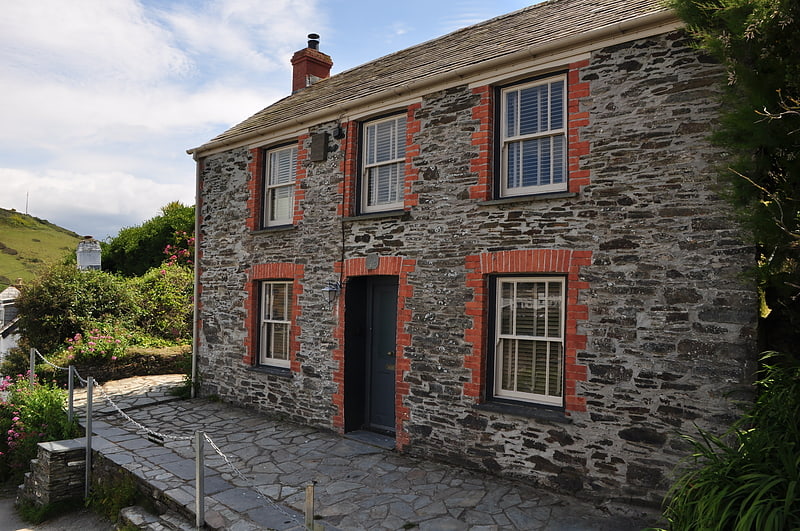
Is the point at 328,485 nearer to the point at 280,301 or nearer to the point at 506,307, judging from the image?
the point at 506,307

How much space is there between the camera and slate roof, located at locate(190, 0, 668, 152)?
7.01 meters

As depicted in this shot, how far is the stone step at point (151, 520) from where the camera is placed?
6215 millimetres

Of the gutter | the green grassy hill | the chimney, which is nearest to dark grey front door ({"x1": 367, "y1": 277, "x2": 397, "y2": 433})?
the gutter

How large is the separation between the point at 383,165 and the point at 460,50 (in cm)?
226

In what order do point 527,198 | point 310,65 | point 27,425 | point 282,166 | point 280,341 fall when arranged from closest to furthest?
point 527,198, point 27,425, point 280,341, point 282,166, point 310,65

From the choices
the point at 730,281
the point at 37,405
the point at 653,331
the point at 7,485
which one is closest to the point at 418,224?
the point at 653,331

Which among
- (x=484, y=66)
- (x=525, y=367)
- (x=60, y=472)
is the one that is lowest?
(x=60, y=472)

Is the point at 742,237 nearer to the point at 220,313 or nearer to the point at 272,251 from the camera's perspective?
the point at 272,251

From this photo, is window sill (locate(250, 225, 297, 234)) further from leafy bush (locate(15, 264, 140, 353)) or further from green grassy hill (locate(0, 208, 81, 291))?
green grassy hill (locate(0, 208, 81, 291))

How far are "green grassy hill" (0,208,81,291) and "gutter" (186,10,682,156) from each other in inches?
1808

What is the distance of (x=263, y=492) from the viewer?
654cm

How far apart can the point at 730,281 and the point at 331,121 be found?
21.4 ft

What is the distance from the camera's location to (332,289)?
350 inches

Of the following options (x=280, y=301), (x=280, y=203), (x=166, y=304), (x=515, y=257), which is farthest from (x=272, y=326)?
(x=166, y=304)
